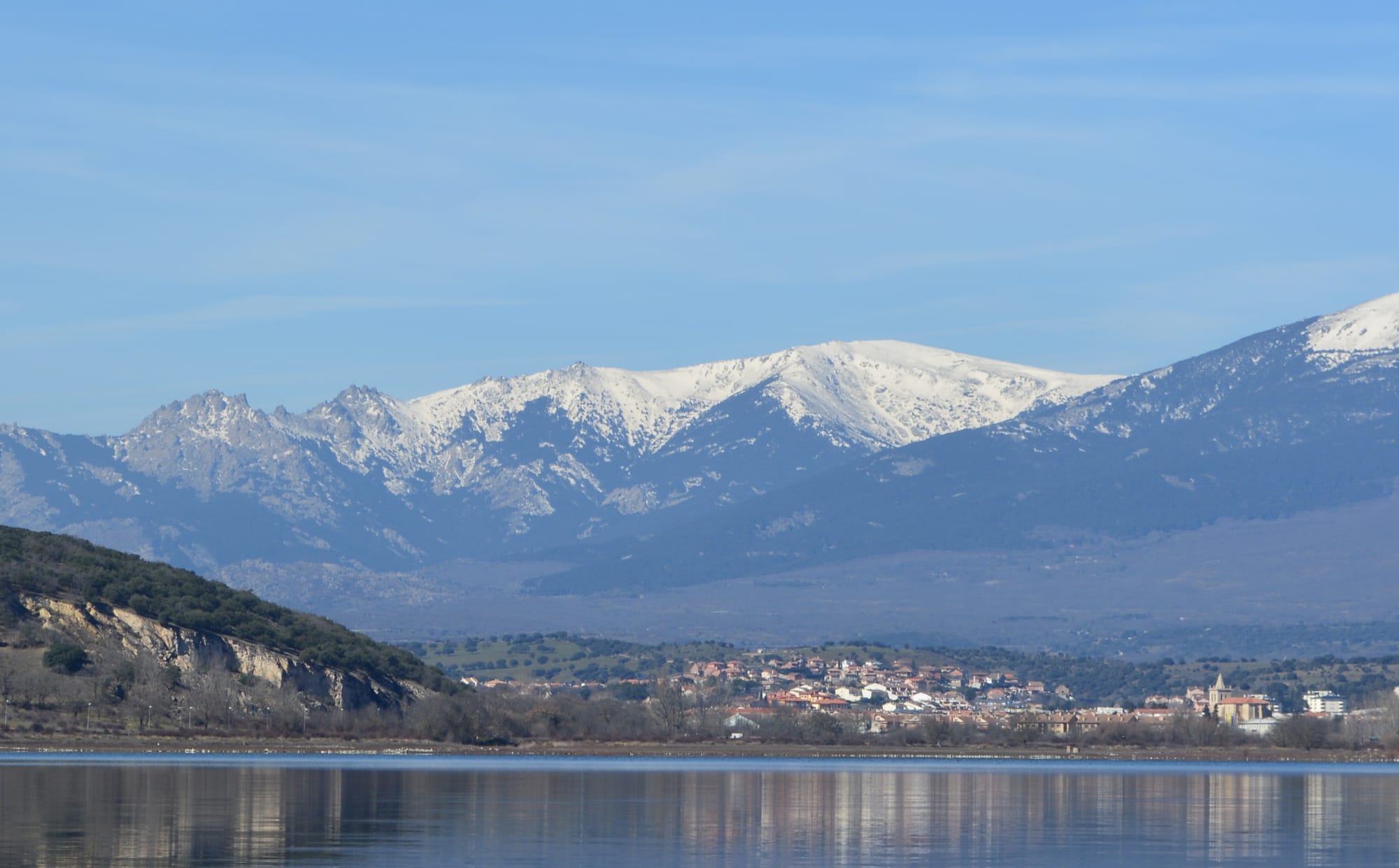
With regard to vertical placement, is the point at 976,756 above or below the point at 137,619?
below

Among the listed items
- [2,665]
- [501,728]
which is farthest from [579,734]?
[2,665]

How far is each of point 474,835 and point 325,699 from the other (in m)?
99.5

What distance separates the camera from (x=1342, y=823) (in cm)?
8888

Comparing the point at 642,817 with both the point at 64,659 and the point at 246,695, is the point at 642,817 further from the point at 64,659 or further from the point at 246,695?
the point at 246,695

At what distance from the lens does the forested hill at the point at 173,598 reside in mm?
167875

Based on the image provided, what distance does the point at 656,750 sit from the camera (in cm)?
17688

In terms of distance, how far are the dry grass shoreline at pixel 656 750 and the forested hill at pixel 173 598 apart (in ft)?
50.7

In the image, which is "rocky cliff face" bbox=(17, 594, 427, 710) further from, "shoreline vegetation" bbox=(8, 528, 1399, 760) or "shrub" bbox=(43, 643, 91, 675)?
"shrub" bbox=(43, 643, 91, 675)

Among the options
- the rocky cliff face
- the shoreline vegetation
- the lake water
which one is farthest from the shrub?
the lake water

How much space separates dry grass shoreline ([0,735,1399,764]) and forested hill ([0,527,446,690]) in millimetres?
15443

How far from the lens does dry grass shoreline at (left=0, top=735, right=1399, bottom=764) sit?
A: 143 m

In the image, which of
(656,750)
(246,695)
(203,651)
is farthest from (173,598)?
(656,750)

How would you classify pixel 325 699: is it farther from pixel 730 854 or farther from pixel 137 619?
pixel 730 854

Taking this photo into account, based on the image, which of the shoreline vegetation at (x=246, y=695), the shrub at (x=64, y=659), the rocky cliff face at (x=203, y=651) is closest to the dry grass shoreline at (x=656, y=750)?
the shoreline vegetation at (x=246, y=695)
